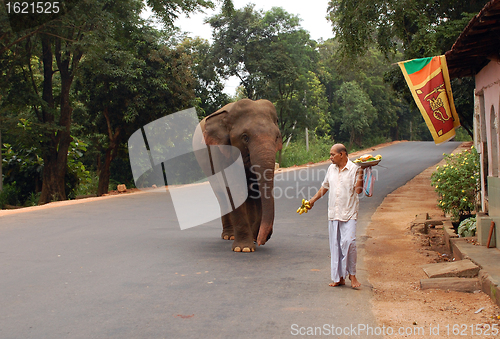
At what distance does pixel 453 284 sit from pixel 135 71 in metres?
18.7

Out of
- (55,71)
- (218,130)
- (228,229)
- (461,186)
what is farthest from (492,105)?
(55,71)

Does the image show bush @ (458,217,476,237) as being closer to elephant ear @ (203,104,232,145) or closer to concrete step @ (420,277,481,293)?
concrete step @ (420,277,481,293)

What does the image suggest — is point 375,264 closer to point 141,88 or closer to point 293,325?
point 293,325

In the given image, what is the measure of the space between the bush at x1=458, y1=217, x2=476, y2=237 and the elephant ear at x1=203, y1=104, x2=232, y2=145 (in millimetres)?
4401

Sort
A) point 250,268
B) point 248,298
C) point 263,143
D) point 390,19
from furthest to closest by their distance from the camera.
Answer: point 390,19 < point 263,143 < point 250,268 < point 248,298

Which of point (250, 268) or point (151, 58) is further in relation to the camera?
point (151, 58)

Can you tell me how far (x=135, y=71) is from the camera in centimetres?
2183

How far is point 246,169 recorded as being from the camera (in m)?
8.15

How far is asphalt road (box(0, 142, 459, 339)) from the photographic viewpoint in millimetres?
4516

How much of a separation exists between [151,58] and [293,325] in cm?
2003

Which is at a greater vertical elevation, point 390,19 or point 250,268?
point 390,19

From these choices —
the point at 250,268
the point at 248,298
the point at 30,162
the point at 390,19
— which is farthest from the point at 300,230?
the point at 30,162

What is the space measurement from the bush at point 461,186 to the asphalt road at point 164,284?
76.2 inches

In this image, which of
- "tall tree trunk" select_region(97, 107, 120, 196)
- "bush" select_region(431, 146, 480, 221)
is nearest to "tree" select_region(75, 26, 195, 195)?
"tall tree trunk" select_region(97, 107, 120, 196)
